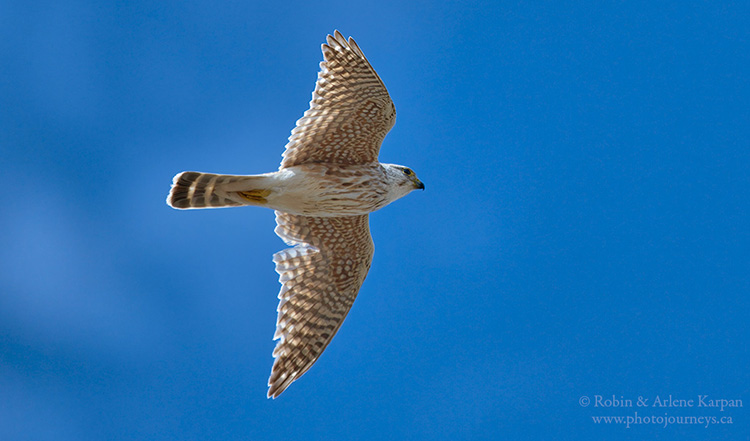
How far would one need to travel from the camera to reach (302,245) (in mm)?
8078

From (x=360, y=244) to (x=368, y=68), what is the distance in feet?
7.30

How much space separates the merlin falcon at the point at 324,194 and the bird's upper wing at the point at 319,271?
0.01 meters

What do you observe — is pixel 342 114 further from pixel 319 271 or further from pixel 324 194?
pixel 319 271

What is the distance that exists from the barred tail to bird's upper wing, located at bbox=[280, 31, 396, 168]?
48 centimetres

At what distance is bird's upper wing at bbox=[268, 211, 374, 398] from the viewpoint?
784cm

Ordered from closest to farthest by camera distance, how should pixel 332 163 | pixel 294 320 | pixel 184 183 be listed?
pixel 184 183, pixel 332 163, pixel 294 320

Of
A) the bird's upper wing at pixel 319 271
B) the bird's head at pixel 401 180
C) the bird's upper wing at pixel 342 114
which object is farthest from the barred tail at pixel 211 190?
the bird's head at pixel 401 180

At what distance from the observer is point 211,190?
274 inches

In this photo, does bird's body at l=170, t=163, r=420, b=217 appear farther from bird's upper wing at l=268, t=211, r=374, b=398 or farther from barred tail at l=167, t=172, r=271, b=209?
bird's upper wing at l=268, t=211, r=374, b=398

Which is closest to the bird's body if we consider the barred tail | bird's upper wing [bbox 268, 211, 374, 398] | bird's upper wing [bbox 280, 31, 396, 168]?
the barred tail

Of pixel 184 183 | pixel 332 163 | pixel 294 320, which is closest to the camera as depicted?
pixel 184 183

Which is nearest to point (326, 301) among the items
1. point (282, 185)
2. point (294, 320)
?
point (294, 320)

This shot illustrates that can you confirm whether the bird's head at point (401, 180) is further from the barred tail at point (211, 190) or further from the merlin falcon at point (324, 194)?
the barred tail at point (211, 190)

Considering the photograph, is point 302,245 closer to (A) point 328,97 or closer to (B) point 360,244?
(B) point 360,244
